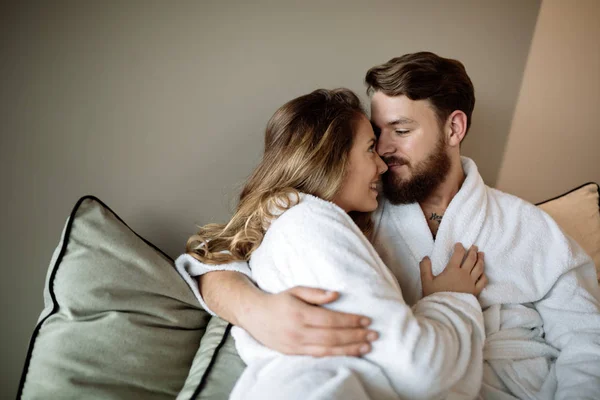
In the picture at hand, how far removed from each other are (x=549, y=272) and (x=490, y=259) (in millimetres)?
176

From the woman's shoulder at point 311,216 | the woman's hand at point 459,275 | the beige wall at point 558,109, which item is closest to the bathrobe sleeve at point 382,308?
the woman's shoulder at point 311,216

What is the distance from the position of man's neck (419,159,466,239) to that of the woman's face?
317 mm

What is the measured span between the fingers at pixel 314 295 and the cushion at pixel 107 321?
0.41 m

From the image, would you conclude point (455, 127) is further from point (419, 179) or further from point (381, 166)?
point (381, 166)

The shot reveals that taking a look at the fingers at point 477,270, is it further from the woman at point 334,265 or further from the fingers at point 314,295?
the fingers at point 314,295

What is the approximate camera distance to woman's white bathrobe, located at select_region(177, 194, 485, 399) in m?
0.80

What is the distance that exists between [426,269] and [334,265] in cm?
45

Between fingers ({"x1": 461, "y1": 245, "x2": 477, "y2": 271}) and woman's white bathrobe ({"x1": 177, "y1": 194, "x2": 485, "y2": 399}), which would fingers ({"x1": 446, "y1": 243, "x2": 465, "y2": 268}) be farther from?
woman's white bathrobe ({"x1": 177, "y1": 194, "x2": 485, "y2": 399})

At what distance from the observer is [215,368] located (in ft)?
3.21

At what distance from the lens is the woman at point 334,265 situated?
81 cm

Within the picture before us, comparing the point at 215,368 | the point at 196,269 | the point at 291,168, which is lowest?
the point at 215,368

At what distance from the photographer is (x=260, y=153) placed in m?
1.51

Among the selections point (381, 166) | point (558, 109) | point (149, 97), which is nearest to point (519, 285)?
point (381, 166)

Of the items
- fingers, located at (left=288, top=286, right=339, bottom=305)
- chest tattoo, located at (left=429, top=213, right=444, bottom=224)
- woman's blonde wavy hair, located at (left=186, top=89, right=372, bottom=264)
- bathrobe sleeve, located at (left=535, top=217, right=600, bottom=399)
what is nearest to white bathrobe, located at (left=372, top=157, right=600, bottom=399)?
bathrobe sleeve, located at (left=535, top=217, right=600, bottom=399)
